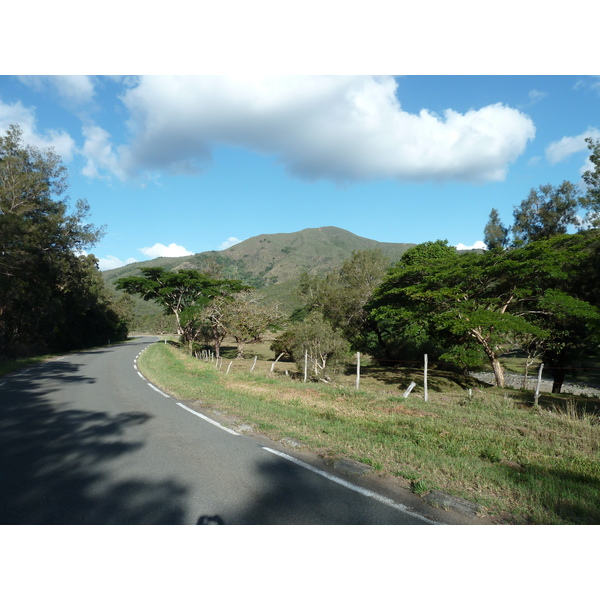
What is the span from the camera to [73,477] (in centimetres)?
439

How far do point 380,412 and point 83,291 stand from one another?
114 ft

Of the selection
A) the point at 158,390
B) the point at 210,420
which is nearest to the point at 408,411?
the point at 210,420

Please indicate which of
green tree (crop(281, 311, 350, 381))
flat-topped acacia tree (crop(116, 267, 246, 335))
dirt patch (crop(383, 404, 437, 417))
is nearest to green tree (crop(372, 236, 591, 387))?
green tree (crop(281, 311, 350, 381))

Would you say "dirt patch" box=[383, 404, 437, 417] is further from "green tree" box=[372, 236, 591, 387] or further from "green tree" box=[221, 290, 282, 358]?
"green tree" box=[221, 290, 282, 358]

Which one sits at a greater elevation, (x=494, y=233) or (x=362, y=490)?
(x=494, y=233)

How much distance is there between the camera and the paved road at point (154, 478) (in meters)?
3.53

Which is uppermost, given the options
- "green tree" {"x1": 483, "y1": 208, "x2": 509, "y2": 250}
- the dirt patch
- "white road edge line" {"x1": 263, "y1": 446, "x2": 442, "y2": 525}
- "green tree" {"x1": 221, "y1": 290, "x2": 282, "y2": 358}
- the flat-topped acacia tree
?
"green tree" {"x1": 483, "y1": 208, "x2": 509, "y2": 250}

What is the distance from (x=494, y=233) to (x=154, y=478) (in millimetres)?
33600

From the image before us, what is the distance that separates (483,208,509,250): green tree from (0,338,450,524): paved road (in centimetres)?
3095

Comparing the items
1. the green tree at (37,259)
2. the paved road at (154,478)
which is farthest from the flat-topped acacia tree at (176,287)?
the paved road at (154,478)

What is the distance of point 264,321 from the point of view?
26.5 metres

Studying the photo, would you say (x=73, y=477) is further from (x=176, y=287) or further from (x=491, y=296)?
(x=176, y=287)

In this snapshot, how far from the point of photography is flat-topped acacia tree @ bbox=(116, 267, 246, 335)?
3322 cm

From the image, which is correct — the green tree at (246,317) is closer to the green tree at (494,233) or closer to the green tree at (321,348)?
the green tree at (321,348)
